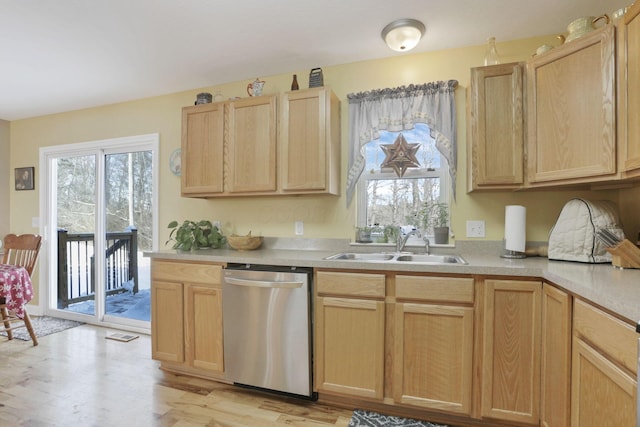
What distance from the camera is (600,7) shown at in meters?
1.86

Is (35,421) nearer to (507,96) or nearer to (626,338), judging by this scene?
(626,338)

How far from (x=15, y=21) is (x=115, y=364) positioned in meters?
2.49

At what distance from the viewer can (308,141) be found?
2352 mm

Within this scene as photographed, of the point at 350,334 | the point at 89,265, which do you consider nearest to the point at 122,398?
the point at 350,334

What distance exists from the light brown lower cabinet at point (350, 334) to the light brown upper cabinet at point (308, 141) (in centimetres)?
75

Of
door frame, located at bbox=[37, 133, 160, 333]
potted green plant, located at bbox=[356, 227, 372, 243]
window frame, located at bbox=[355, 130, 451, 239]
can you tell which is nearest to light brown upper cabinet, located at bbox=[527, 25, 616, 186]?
window frame, located at bbox=[355, 130, 451, 239]

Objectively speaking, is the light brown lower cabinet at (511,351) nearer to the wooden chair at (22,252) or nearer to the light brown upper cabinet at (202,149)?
the light brown upper cabinet at (202,149)

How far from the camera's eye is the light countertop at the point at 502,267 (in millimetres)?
1106

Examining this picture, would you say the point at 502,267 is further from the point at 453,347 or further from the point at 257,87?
the point at 257,87

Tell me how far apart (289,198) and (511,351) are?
6.14 feet

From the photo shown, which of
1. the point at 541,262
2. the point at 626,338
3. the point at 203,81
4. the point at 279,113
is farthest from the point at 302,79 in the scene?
the point at 626,338

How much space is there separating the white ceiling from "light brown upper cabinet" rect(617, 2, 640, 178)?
0.55 m

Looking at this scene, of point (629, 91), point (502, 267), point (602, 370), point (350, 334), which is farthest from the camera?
point (350, 334)

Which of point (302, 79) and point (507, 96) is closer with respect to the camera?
point (507, 96)
